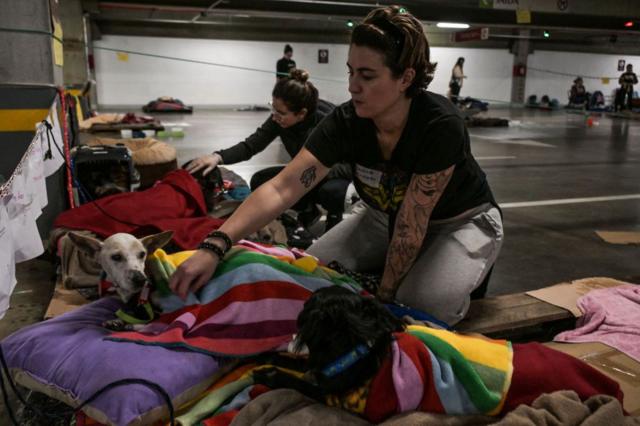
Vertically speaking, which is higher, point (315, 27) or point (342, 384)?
point (315, 27)

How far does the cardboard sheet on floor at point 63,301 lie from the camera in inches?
89.4

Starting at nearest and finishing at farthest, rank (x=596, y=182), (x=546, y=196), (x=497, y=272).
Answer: (x=497, y=272), (x=546, y=196), (x=596, y=182)

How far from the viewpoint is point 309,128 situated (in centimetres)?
349

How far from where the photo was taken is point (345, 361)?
1317 mm

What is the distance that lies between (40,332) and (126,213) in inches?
44.6

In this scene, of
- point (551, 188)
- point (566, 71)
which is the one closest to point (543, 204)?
point (551, 188)

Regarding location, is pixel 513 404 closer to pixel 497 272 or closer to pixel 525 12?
pixel 497 272

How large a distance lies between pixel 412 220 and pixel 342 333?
0.81m

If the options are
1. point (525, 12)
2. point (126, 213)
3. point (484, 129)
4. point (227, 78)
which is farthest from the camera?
point (227, 78)

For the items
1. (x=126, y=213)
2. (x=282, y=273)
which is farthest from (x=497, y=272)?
(x=126, y=213)

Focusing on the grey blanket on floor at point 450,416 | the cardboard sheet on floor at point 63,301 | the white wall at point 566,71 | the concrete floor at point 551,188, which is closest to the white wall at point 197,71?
the concrete floor at point 551,188

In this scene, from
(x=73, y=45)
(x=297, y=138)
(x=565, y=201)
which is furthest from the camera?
(x=73, y=45)

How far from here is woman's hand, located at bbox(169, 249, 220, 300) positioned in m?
1.74

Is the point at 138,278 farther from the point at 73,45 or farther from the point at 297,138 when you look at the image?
the point at 73,45
